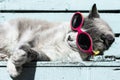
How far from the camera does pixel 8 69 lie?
162cm

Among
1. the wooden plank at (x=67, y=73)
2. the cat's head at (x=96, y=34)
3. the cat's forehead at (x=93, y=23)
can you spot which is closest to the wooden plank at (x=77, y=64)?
the wooden plank at (x=67, y=73)

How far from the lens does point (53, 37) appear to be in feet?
6.66

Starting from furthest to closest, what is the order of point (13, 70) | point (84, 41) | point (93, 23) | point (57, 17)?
point (57, 17) < point (93, 23) < point (84, 41) < point (13, 70)

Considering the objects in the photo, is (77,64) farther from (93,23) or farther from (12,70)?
(93,23)

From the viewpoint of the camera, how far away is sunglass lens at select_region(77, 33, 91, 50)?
6.07 feet

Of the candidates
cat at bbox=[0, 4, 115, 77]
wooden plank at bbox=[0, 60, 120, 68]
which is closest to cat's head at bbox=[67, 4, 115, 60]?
cat at bbox=[0, 4, 115, 77]
